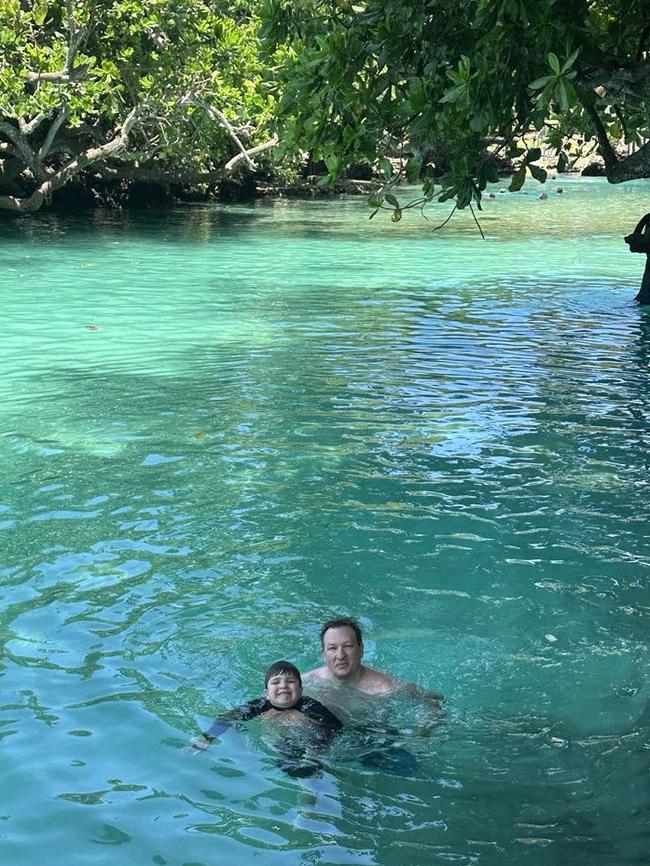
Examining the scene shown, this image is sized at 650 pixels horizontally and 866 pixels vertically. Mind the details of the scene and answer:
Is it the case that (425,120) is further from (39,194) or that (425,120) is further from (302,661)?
(39,194)

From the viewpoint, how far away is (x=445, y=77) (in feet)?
29.9

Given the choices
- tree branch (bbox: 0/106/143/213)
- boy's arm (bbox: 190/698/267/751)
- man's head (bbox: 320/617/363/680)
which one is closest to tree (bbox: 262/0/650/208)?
man's head (bbox: 320/617/363/680)

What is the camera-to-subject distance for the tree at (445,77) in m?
8.04

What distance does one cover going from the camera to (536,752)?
6.25 meters

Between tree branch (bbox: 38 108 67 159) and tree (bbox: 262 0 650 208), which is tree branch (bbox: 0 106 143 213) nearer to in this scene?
tree branch (bbox: 38 108 67 159)

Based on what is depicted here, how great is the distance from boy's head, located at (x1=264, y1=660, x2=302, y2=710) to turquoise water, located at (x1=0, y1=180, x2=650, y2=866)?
218 millimetres

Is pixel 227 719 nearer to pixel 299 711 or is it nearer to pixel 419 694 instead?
pixel 299 711

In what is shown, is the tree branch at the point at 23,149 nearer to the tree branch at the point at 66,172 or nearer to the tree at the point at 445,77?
the tree branch at the point at 66,172

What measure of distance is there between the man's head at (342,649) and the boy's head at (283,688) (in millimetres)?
423

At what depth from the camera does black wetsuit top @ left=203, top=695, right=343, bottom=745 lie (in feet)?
20.8

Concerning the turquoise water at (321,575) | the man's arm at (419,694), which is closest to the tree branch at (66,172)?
the turquoise water at (321,575)

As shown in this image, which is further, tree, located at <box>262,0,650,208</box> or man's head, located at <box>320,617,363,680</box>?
tree, located at <box>262,0,650,208</box>

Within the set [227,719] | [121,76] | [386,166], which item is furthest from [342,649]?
[121,76]

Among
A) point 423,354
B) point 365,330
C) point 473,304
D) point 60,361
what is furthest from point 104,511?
point 473,304
